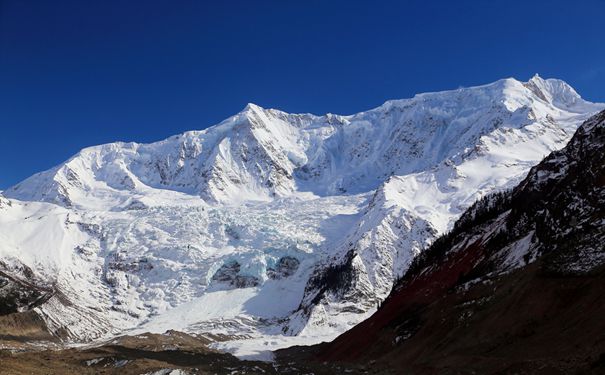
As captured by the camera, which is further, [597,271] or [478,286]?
[478,286]

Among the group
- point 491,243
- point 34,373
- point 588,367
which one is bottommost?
point 588,367

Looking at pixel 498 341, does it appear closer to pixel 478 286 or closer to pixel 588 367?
pixel 588 367

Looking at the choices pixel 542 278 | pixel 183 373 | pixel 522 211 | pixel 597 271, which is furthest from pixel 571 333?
pixel 183 373

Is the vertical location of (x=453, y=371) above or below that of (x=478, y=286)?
below

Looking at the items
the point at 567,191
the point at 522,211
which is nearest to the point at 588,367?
the point at 567,191

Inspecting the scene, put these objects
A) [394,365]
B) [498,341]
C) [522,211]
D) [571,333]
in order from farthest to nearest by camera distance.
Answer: [522,211] < [394,365] < [498,341] < [571,333]

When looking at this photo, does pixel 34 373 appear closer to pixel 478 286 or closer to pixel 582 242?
pixel 478 286

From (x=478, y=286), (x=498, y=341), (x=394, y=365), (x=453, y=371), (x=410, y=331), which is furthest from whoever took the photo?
(x=410, y=331)
